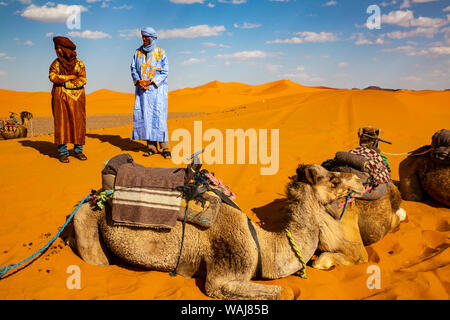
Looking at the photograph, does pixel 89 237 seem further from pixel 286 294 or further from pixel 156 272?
pixel 286 294

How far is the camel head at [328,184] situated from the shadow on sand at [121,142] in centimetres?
657

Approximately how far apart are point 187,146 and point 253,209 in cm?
462

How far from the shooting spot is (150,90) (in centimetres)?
783

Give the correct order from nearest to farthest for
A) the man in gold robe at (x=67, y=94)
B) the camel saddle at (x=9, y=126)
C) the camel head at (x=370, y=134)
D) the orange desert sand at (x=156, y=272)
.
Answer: the orange desert sand at (x=156, y=272) < the camel head at (x=370, y=134) < the man in gold robe at (x=67, y=94) < the camel saddle at (x=9, y=126)

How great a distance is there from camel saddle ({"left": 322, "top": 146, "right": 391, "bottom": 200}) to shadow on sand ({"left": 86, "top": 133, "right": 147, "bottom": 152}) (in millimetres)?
6275

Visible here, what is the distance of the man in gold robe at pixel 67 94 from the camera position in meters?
6.77

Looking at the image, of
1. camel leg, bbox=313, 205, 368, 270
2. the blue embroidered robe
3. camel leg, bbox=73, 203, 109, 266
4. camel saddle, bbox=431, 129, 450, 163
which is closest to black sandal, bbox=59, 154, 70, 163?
the blue embroidered robe

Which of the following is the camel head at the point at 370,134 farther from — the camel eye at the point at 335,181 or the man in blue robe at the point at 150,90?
the man in blue robe at the point at 150,90

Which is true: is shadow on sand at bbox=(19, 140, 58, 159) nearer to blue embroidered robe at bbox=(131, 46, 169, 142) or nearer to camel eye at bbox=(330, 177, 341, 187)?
blue embroidered robe at bbox=(131, 46, 169, 142)

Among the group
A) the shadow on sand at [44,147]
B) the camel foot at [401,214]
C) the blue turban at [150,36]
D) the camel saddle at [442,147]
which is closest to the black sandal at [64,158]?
the shadow on sand at [44,147]

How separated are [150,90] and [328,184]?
5965 mm

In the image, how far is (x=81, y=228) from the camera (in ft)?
11.3
